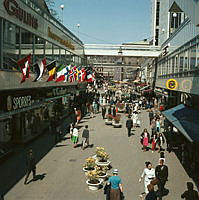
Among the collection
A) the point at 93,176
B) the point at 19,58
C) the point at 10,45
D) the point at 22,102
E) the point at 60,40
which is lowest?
the point at 93,176

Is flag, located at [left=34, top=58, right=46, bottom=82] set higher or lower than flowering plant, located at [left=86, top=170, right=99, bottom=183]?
higher

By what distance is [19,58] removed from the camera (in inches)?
628

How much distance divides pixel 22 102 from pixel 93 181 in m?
6.24

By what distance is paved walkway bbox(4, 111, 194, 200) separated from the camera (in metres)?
10.7

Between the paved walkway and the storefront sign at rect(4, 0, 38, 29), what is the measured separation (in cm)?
747

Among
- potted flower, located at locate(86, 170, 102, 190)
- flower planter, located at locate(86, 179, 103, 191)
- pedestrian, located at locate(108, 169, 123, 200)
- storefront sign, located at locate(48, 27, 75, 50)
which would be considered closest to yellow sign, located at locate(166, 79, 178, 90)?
storefront sign, located at locate(48, 27, 75, 50)

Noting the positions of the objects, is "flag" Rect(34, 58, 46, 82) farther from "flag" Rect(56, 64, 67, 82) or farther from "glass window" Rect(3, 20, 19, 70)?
"flag" Rect(56, 64, 67, 82)

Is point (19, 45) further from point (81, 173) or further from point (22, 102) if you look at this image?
point (81, 173)

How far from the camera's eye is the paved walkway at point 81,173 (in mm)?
10695

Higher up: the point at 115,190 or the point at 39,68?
the point at 39,68

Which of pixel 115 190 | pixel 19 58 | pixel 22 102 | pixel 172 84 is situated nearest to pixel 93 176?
pixel 115 190

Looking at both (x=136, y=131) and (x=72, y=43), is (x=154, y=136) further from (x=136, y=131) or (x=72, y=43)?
(x=72, y=43)

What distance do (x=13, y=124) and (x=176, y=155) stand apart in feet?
32.4

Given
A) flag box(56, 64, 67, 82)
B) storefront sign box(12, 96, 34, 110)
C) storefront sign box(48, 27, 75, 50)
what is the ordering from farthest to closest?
storefront sign box(48, 27, 75, 50)
flag box(56, 64, 67, 82)
storefront sign box(12, 96, 34, 110)
